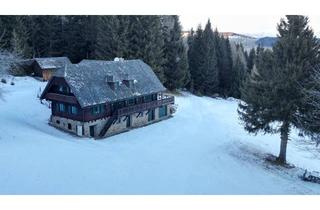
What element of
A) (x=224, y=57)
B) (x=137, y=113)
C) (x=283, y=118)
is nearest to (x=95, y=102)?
(x=137, y=113)

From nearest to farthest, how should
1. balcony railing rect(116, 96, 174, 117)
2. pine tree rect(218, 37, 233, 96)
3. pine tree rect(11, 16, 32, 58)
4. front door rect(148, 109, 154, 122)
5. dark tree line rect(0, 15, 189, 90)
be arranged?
balcony railing rect(116, 96, 174, 117)
front door rect(148, 109, 154, 122)
dark tree line rect(0, 15, 189, 90)
pine tree rect(11, 16, 32, 58)
pine tree rect(218, 37, 233, 96)

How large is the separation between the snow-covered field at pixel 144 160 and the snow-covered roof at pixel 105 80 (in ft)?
13.0

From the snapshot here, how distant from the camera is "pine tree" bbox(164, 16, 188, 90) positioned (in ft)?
203

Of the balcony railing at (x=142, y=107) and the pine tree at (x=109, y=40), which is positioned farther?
the pine tree at (x=109, y=40)

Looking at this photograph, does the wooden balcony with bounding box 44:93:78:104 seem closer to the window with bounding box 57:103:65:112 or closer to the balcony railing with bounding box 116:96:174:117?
the window with bounding box 57:103:65:112

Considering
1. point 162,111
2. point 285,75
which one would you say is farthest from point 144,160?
point 162,111

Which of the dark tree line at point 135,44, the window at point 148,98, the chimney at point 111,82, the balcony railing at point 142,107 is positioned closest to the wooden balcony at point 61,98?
the balcony railing at point 142,107

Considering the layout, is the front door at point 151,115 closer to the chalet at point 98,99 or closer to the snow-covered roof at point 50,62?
the chalet at point 98,99

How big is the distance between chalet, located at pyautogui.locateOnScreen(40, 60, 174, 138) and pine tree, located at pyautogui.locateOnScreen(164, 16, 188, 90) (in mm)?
20101

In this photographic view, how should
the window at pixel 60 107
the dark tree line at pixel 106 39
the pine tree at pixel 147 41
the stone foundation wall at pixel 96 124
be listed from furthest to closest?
the dark tree line at pixel 106 39
the pine tree at pixel 147 41
the window at pixel 60 107
the stone foundation wall at pixel 96 124

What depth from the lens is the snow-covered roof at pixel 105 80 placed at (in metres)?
34.2

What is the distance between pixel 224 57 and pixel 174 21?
18390mm

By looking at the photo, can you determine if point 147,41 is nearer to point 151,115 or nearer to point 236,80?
point 151,115

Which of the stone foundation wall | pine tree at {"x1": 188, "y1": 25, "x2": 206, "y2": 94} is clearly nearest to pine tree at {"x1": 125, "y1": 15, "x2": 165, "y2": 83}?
pine tree at {"x1": 188, "y1": 25, "x2": 206, "y2": 94}
